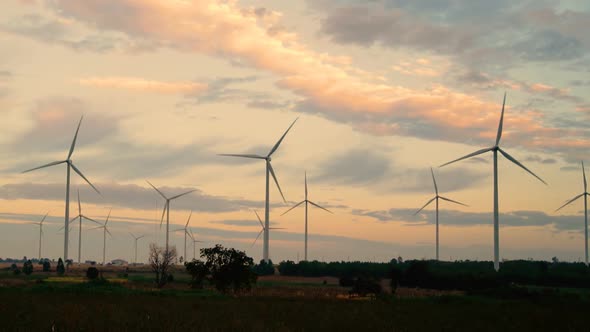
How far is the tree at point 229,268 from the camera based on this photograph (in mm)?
100062

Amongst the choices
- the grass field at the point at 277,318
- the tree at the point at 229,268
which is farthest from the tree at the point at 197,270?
the grass field at the point at 277,318

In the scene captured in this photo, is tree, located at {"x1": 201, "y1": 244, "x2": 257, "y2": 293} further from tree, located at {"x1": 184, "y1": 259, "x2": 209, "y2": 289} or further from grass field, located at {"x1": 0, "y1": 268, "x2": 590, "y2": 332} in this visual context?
grass field, located at {"x1": 0, "y1": 268, "x2": 590, "y2": 332}

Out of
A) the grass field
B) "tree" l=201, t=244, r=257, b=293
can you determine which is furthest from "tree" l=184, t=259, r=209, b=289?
the grass field

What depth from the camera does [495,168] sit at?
12812cm

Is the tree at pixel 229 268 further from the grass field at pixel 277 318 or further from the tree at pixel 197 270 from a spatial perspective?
the grass field at pixel 277 318

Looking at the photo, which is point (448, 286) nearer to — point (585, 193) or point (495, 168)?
point (495, 168)

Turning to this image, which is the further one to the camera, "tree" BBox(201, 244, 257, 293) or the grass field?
"tree" BBox(201, 244, 257, 293)

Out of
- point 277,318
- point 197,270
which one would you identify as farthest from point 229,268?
point 277,318

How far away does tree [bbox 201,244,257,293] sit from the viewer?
100062 mm

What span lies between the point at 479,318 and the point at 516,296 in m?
36.9

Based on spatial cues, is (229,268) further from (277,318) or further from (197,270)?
(277,318)

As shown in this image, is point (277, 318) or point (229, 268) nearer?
point (277, 318)

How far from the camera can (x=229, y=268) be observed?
100 meters

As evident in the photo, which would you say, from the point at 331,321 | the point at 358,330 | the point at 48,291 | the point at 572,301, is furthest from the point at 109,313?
the point at 572,301
